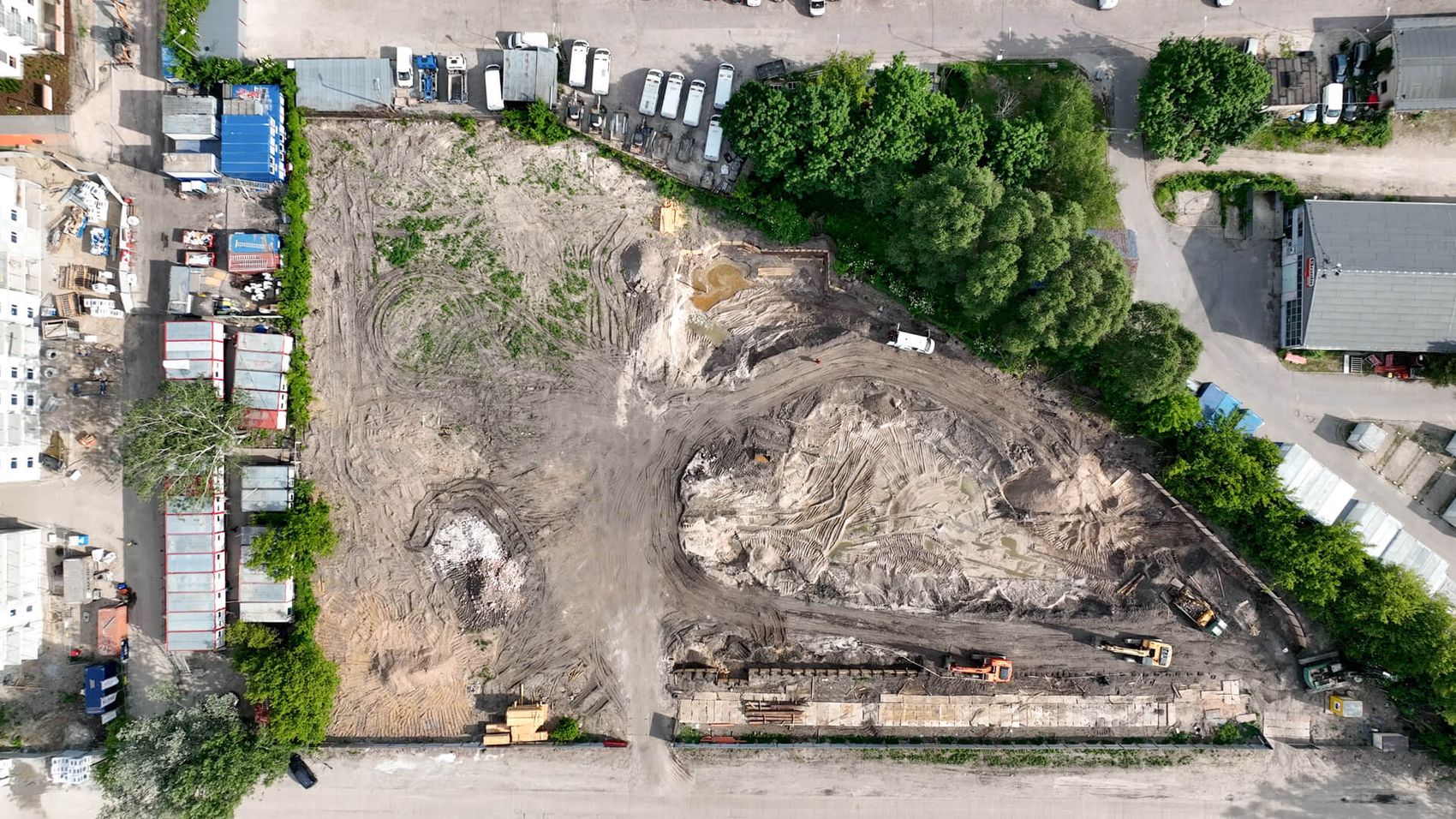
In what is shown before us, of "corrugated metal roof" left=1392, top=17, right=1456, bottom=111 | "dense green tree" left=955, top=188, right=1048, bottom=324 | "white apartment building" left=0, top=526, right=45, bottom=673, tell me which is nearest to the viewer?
"dense green tree" left=955, top=188, right=1048, bottom=324

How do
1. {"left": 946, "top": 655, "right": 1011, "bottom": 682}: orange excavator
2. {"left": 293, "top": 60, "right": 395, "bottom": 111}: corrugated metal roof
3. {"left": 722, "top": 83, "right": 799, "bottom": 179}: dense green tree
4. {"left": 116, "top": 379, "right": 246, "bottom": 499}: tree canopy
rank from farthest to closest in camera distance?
1. {"left": 946, "top": 655, "right": 1011, "bottom": 682}: orange excavator
2. {"left": 293, "top": 60, "right": 395, "bottom": 111}: corrugated metal roof
3. {"left": 722, "top": 83, "right": 799, "bottom": 179}: dense green tree
4. {"left": 116, "top": 379, "right": 246, "bottom": 499}: tree canopy

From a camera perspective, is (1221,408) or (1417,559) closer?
(1417,559)

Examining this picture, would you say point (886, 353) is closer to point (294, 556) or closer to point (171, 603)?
point (294, 556)

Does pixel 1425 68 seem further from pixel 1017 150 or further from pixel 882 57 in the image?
pixel 882 57

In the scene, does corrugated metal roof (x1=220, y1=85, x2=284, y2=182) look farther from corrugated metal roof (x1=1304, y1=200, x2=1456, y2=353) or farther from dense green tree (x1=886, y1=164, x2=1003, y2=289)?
corrugated metal roof (x1=1304, y1=200, x2=1456, y2=353)

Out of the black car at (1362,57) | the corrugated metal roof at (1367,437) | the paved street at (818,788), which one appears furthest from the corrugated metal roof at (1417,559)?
the black car at (1362,57)

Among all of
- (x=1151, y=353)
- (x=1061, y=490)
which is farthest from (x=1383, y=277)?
(x=1061, y=490)

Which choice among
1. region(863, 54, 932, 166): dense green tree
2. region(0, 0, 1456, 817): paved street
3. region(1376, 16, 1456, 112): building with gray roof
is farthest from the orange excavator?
region(1376, 16, 1456, 112): building with gray roof
